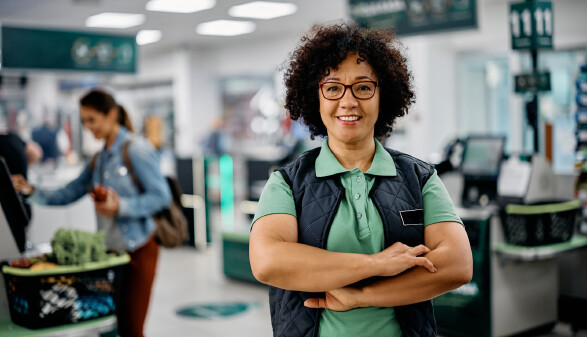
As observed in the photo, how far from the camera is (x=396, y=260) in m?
1.54

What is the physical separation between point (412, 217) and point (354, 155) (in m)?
0.23

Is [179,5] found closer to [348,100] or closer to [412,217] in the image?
[348,100]

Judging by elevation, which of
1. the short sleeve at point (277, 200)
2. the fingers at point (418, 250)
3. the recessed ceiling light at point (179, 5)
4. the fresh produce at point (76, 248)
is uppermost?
the recessed ceiling light at point (179, 5)

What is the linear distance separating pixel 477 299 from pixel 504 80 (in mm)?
6856

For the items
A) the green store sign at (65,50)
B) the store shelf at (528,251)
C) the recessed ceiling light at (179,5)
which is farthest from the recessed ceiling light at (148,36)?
the store shelf at (528,251)

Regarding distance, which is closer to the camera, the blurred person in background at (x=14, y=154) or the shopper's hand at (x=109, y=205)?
the shopper's hand at (x=109, y=205)

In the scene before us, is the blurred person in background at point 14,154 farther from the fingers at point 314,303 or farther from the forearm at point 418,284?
the forearm at point 418,284

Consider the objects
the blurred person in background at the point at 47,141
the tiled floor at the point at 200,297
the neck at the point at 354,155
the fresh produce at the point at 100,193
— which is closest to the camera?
the neck at the point at 354,155

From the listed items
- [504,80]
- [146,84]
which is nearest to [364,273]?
[504,80]

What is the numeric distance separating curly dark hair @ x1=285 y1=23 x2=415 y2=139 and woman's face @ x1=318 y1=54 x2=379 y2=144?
0.8 inches

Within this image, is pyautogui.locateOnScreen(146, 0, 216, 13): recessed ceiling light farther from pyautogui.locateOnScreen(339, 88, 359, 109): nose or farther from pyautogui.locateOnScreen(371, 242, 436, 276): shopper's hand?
pyautogui.locateOnScreen(371, 242, 436, 276): shopper's hand

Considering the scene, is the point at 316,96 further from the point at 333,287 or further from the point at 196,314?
the point at 196,314

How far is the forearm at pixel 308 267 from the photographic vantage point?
60.9 inches

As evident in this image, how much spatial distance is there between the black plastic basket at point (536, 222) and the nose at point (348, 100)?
324cm
